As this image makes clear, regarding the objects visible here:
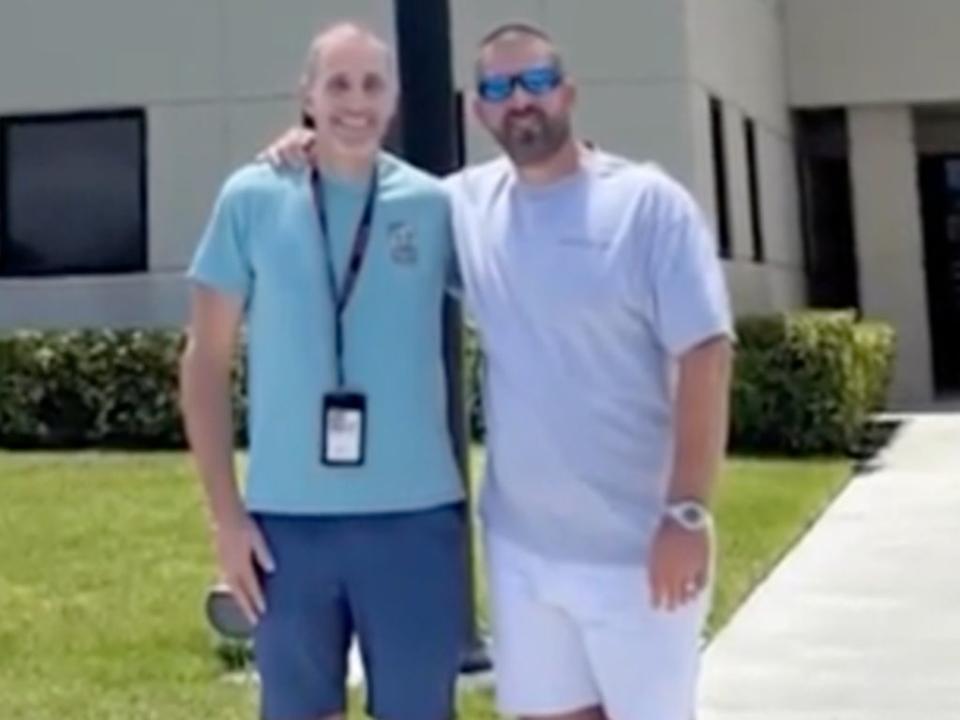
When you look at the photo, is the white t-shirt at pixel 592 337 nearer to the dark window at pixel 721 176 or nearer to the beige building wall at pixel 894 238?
the dark window at pixel 721 176

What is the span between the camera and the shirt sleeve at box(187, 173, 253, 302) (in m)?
3.98

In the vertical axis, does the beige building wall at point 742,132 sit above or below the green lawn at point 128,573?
above

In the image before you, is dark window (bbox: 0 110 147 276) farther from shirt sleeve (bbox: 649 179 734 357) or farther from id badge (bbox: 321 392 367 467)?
shirt sleeve (bbox: 649 179 734 357)

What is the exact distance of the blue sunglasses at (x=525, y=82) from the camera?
3809mm

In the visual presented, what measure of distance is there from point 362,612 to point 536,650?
363 mm

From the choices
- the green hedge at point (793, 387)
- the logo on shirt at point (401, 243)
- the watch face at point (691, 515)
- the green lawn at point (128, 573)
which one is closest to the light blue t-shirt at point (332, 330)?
the logo on shirt at point (401, 243)

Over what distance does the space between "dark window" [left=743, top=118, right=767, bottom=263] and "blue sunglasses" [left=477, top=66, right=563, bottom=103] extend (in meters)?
15.1

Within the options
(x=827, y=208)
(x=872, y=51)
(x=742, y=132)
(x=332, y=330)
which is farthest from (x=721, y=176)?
(x=332, y=330)

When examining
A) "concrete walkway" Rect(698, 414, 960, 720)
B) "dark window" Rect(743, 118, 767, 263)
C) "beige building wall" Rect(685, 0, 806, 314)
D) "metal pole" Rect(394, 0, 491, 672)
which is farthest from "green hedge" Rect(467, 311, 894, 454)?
"metal pole" Rect(394, 0, 491, 672)

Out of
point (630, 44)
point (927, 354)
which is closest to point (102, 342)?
point (630, 44)

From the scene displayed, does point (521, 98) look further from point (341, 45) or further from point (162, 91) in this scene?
point (162, 91)

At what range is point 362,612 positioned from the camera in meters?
3.99

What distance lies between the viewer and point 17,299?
16562mm

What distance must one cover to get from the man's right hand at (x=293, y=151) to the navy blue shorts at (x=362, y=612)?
0.72 metres
